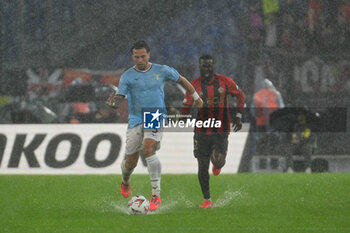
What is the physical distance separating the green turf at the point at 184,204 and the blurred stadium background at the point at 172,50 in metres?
4.96

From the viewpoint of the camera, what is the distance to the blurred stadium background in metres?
21.6

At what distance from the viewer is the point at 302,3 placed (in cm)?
2491

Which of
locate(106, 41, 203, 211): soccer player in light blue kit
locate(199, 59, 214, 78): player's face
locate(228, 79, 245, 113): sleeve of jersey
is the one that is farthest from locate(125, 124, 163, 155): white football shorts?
locate(228, 79, 245, 113): sleeve of jersey

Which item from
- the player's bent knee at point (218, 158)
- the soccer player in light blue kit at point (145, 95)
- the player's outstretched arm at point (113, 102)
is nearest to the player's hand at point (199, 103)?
the soccer player in light blue kit at point (145, 95)

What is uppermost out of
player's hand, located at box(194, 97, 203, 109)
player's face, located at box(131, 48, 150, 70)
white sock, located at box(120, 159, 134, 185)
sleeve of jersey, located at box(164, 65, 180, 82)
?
player's face, located at box(131, 48, 150, 70)

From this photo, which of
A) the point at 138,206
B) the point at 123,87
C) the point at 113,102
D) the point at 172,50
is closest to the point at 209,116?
the point at 123,87

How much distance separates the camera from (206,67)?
9.98 m

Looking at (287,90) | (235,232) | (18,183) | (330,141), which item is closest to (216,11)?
(287,90)

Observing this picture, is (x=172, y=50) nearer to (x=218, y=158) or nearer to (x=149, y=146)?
(x=218, y=158)

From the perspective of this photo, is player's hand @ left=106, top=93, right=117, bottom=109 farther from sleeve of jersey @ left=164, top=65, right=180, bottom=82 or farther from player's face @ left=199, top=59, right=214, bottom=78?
player's face @ left=199, top=59, right=214, bottom=78

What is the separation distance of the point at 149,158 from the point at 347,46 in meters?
16.8

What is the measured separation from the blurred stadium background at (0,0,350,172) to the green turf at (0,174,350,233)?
4.96 meters

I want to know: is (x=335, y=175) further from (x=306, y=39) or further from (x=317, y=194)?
(x=306, y=39)

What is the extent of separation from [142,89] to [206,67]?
3.37 ft
